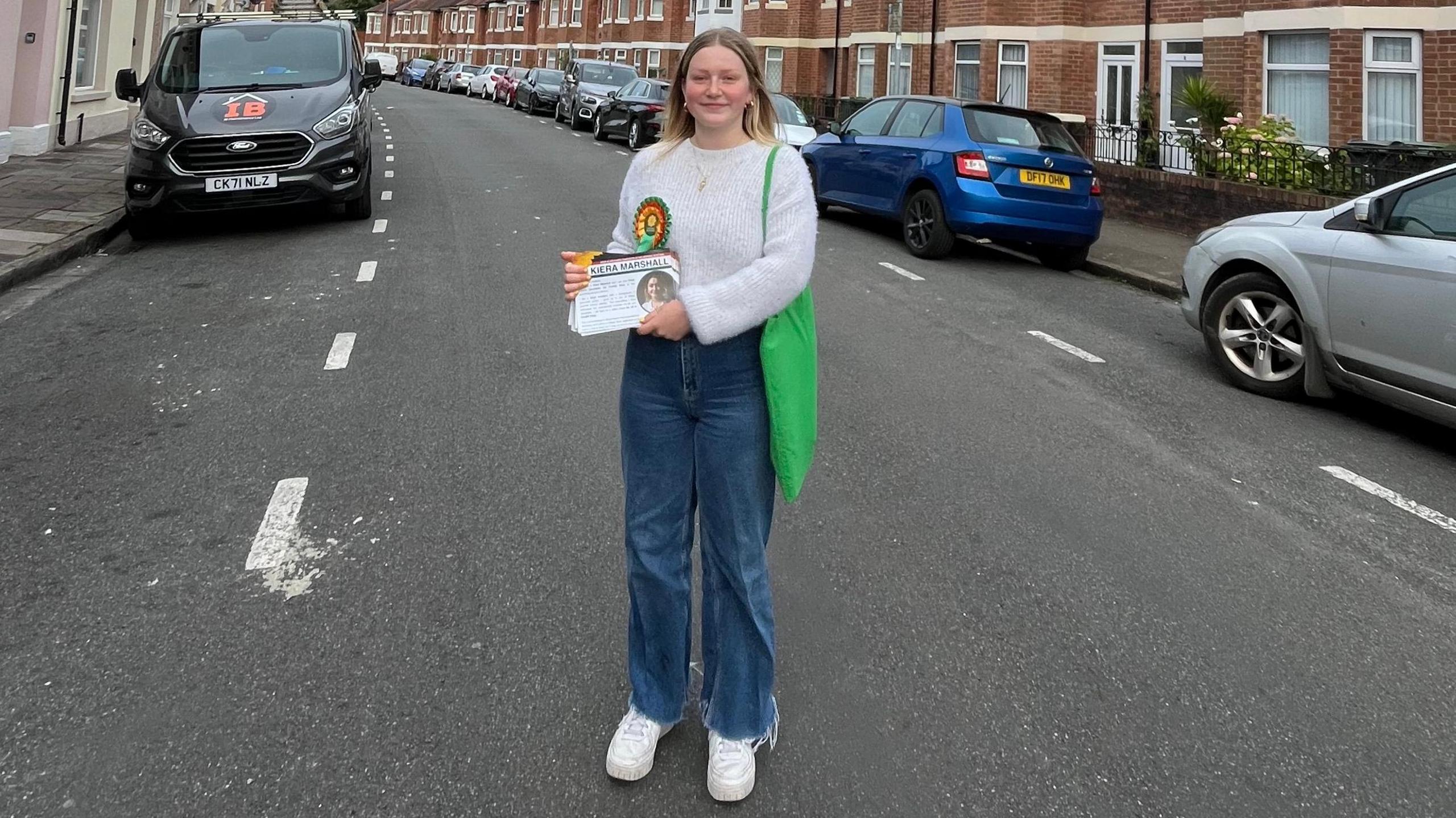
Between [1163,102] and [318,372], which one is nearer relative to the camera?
[318,372]

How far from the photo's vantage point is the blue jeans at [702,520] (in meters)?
2.63

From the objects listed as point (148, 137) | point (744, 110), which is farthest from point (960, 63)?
point (744, 110)

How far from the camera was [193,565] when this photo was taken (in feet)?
13.2

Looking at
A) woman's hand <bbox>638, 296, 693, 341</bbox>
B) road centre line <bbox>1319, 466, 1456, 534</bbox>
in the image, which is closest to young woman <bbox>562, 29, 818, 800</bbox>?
woman's hand <bbox>638, 296, 693, 341</bbox>

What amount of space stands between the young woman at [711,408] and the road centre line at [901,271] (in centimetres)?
802

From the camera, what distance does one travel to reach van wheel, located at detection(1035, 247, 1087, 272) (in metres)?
11.8

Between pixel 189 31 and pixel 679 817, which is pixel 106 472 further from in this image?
pixel 189 31

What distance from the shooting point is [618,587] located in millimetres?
3896

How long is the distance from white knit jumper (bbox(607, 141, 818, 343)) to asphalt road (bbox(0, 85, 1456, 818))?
1.23m

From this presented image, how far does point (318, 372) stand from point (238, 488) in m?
1.88

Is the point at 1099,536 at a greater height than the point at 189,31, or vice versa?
the point at 189,31

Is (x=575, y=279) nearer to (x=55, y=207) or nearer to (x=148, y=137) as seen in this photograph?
(x=148, y=137)

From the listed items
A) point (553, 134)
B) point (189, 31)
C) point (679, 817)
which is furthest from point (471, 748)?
point (553, 134)

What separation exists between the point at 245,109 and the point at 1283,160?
11.7m
